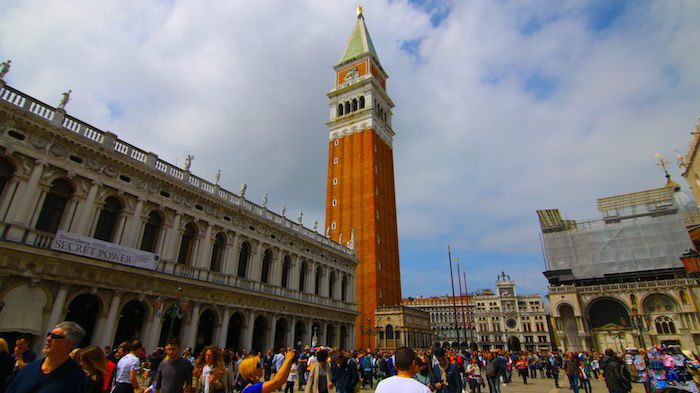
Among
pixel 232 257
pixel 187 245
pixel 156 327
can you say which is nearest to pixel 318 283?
pixel 232 257

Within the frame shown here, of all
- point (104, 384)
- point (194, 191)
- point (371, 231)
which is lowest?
point (104, 384)

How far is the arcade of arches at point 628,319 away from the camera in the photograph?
3691cm

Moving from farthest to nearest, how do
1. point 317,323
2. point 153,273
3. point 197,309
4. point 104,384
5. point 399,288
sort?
point 399,288 < point 317,323 < point 197,309 < point 153,273 < point 104,384

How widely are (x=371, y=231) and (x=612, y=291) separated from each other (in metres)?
27.9

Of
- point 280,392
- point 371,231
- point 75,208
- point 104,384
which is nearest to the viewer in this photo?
point 104,384

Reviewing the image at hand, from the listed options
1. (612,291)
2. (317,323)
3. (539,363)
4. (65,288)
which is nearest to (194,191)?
(65,288)

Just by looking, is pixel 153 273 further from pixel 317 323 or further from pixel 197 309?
pixel 317 323

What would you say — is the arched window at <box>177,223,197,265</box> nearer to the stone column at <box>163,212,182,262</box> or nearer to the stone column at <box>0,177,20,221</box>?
the stone column at <box>163,212,182,262</box>

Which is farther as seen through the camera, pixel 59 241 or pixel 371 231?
pixel 371 231

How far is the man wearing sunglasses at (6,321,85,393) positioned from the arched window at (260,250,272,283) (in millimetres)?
24697

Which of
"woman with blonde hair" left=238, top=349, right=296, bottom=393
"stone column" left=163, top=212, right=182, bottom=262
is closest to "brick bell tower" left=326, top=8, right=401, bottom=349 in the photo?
"stone column" left=163, top=212, right=182, bottom=262

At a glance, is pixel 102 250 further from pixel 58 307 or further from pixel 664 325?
pixel 664 325

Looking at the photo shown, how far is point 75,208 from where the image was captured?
674 inches

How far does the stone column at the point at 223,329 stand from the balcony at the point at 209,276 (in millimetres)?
1660
